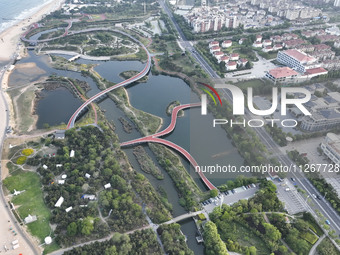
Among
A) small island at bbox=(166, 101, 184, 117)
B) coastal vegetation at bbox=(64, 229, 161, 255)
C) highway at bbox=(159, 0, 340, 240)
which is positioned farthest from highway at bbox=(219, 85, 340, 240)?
coastal vegetation at bbox=(64, 229, 161, 255)

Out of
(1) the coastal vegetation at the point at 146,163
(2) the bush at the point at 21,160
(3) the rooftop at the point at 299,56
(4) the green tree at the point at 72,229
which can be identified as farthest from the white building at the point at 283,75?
(2) the bush at the point at 21,160

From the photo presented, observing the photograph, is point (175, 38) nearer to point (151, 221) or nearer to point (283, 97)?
point (283, 97)

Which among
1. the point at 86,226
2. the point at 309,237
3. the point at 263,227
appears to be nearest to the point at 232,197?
the point at 263,227

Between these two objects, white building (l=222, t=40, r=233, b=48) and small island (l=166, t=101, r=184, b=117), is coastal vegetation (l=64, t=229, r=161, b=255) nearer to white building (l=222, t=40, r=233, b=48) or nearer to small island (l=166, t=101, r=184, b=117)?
small island (l=166, t=101, r=184, b=117)

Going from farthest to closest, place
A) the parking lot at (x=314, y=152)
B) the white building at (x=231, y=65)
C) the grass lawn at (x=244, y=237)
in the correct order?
1. the white building at (x=231, y=65)
2. the parking lot at (x=314, y=152)
3. the grass lawn at (x=244, y=237)

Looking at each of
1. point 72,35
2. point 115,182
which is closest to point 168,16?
point 72,35

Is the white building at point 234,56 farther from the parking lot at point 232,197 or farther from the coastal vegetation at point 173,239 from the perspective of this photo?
the coastal vegetation at point 173,239
